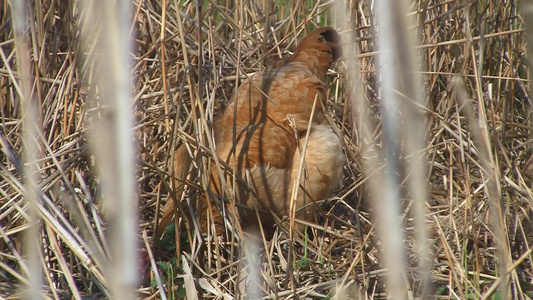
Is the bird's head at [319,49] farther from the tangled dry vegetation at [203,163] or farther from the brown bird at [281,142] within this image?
the tangled dry vegetation at [203,163]

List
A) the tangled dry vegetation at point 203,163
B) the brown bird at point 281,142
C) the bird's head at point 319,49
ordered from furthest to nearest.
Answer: the bird's head at point 319,49
the brown bird at point 281,142
the tangled dry vegetation at point 203,163

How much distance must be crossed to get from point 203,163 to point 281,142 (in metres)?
0.59

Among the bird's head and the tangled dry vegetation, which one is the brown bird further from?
the tangled dry vegetation

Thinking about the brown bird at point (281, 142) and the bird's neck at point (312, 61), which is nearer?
the brown bird at point (281, 142)

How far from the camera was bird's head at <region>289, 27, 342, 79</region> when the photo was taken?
3102mm

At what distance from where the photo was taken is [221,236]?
2666 millimetres

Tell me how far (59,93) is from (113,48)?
175cm

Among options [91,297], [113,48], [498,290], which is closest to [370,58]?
[498,290]

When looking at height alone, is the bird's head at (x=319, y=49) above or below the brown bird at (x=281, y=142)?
above

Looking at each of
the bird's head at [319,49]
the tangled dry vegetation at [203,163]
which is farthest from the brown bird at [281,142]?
the tangled dry vegetation at [203,163]

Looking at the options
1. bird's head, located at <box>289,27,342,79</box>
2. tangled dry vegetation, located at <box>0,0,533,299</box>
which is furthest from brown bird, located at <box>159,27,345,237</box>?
tangled dry vegetation, located at <box>0,0,533,299</box>

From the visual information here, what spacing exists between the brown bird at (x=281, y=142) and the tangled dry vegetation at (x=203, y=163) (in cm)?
13

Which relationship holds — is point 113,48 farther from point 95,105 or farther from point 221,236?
point 221,236

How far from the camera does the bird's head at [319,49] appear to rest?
10.2ft
